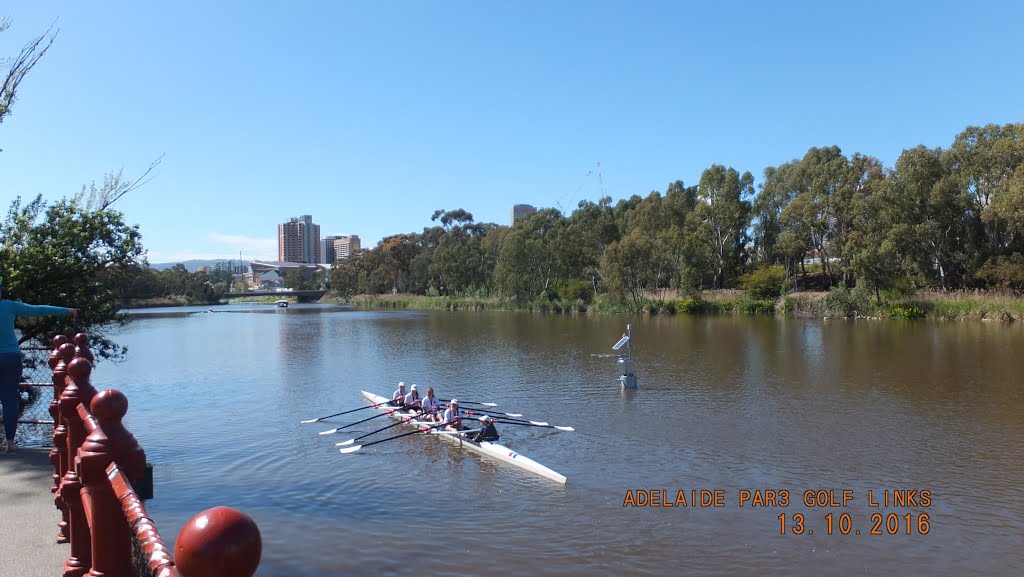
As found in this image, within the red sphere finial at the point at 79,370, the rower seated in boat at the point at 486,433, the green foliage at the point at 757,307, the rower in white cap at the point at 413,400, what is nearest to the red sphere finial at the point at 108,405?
the red sphere finial at the point at 79,370

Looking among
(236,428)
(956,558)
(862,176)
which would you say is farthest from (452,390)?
(862,176)

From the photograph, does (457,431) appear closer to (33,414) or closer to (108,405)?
(33,414)

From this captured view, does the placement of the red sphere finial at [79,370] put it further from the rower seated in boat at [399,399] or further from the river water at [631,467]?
the rower seated in boat at [399,399]

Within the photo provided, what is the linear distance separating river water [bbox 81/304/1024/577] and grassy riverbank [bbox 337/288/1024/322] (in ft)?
57.3

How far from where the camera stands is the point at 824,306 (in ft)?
176

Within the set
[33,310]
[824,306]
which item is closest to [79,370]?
[33,310]

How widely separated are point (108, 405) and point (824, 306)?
57.3m

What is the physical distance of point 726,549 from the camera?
985cm

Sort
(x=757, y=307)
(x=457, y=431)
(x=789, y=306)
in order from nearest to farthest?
(x=457, y=431) → (x=789, y=306) → (x=757, y=307)

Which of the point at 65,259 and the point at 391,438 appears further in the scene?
the point at 391,438

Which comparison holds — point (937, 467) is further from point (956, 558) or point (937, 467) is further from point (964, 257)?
point (964, 257)

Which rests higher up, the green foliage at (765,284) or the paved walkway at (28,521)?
the green foliage at (765,284)

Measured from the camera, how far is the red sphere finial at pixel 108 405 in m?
3.01

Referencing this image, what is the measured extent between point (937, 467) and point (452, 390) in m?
15.3
